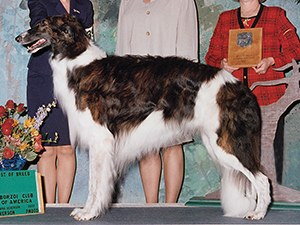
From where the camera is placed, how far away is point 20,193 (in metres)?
2.44

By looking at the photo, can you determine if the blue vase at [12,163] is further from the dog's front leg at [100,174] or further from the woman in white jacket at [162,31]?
the woman in white jacket at [162,31]

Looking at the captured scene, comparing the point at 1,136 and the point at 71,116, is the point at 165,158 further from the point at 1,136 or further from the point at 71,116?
the point at 1,136

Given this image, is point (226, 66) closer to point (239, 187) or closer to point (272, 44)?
point (272, 44)

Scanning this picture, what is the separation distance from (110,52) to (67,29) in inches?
65.5

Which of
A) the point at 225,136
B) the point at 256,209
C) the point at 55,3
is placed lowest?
the point at 256,209

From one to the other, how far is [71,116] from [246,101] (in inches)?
53.3

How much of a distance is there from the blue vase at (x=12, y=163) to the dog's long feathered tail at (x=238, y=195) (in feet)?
5.29

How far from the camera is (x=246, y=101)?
251 centimetres

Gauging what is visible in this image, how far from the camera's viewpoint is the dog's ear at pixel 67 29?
2584mm

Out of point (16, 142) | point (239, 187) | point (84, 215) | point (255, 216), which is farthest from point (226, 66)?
point (16, 142)

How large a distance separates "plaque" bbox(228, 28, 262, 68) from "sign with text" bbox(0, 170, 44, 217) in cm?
205

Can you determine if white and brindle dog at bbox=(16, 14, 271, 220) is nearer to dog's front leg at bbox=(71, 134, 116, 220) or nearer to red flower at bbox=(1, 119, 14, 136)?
dog's front leg at bbox=(71, 134, 116, 220)

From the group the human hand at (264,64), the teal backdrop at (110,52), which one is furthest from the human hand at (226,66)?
the teal backdrop at (110,52)

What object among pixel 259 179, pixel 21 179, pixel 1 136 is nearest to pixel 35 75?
pixel 1 136
